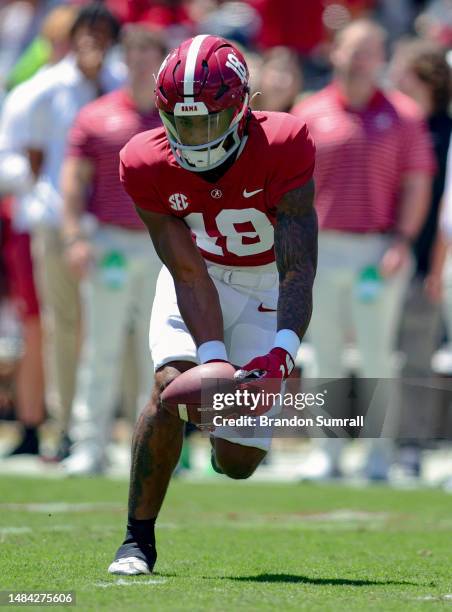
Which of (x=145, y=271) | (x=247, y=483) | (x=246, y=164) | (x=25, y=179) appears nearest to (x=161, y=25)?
(x=25, y=179)

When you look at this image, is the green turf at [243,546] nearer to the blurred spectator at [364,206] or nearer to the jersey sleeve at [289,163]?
the blurred spectator at [364,206]

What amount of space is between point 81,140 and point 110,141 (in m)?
0.20

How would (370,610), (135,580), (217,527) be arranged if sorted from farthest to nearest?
(217,527) → (135,580) → (370,610)

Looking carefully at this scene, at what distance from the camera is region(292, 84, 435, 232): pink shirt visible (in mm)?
8711

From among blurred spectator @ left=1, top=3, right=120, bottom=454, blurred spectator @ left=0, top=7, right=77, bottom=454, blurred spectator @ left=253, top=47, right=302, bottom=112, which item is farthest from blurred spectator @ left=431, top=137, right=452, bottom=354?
blurred spectator @ left=0, top=7, right=77, bottom=454

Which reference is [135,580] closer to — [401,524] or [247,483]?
[401,524]

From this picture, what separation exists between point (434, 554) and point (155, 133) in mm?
2115

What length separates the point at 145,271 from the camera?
348 inches

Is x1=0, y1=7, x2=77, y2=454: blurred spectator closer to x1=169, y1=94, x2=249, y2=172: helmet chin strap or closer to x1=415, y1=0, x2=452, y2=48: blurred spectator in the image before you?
x1=415, y1=0, x2=452, y2=48: blurred spectator

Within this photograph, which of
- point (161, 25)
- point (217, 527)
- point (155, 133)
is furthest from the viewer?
point (161, 25)

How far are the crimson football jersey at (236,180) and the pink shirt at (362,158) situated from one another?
3.59m

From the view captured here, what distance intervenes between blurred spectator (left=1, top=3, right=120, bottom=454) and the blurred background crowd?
0.01 m

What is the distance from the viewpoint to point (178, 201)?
502cm

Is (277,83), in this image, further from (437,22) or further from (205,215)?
(205,215)
